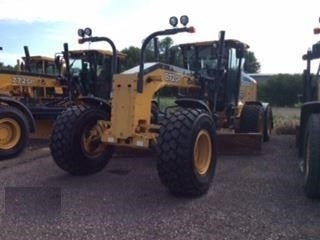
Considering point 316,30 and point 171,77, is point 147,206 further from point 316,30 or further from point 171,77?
point 316,30

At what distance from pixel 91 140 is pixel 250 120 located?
4.70 metres

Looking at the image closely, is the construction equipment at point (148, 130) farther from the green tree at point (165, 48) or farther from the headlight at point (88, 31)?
the green tree at point (165, 48)

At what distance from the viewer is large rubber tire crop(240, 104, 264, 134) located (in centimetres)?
1141

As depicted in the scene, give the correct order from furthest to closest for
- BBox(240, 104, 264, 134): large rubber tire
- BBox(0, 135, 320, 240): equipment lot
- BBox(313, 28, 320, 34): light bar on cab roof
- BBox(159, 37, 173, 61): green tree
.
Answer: BBox(240, 104, 264, 134): large rubber tire, BBox(159, 37, 173, 61): green tree, BBox(313, 28, 320, 34): light bar on cab roof, BBox(0, 135, 320, 240): equipment lot

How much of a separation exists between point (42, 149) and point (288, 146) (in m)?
5.53

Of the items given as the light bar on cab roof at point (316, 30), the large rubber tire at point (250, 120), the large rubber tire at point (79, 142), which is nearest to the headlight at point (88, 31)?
the large rubber tire at point (79, 142)

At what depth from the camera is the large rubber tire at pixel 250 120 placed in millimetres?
11406

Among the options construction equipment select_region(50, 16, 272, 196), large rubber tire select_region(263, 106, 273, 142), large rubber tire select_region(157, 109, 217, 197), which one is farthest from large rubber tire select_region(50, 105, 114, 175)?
large rubber tire select_region(263, 106, 273, 142)

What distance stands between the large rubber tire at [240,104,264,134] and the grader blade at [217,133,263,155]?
1496mm

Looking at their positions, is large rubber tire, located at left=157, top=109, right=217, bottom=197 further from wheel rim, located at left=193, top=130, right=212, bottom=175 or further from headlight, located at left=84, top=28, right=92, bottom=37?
headlight, located at left=84, top=28, right=92, bottom=37

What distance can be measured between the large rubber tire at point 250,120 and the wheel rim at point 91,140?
175 inches

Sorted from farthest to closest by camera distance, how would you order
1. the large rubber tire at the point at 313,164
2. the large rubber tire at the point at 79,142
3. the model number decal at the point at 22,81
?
the model number decal at the point at 22,81, the large rubber tire at the point at 79,142, the large rubber tire at the point at 313,164

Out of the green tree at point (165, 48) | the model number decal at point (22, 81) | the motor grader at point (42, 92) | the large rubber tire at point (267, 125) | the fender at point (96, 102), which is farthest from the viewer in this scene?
the model number decal at point (22, 81)

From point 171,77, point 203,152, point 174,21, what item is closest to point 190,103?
point 171,77
